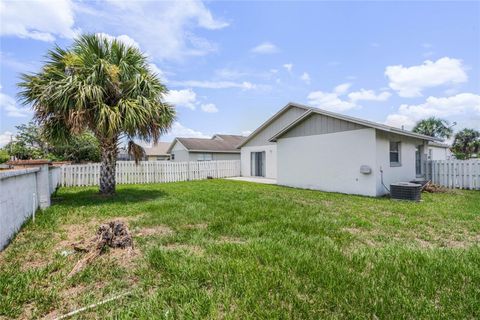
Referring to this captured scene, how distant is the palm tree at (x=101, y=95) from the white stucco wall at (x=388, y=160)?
8.38 m

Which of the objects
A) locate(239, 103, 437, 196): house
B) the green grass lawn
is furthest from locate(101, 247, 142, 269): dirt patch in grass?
locate(239, 103, 437, 196): house

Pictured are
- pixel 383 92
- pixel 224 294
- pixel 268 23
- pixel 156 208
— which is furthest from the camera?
pixel 383 92

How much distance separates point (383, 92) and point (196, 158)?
17017mm

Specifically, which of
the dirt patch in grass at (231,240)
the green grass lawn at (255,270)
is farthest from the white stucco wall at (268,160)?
the dirt patch in grass at (231,240)

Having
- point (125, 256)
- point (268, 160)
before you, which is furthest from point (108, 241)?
point (268, 160)

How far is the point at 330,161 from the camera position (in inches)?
435

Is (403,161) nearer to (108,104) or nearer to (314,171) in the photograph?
(314,171)

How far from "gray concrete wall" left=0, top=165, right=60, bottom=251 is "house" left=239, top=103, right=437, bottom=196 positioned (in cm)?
1008

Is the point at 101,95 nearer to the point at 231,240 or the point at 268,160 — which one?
the point at 231,240

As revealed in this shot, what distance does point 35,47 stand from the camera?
8094 mm

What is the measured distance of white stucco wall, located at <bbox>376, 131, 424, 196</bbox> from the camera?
31.9ft

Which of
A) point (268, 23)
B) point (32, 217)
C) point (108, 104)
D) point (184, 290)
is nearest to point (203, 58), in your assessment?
point (268, 23)

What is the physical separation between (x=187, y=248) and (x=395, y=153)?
10.5 meters

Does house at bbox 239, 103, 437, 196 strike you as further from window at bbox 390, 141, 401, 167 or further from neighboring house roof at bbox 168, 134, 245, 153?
neighboring house roof at bbox 168, 134, 245, 153
